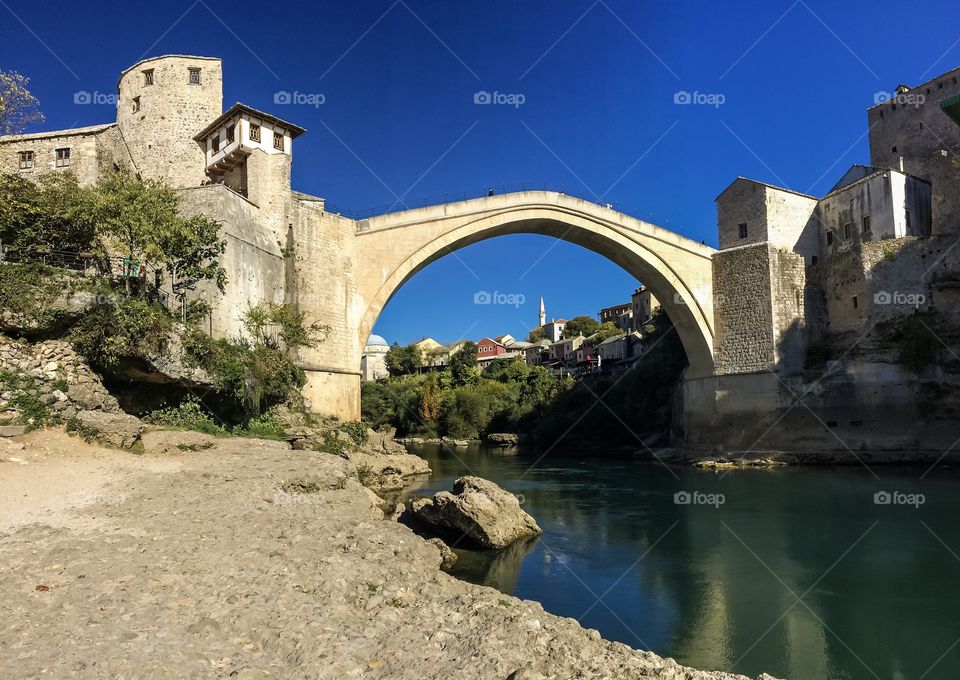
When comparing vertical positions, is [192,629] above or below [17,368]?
below

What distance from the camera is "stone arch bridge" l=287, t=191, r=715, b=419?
54.7 feet

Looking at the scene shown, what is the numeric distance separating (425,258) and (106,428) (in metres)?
12.0

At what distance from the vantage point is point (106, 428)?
335 inches

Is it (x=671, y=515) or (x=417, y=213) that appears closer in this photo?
(x=671, y=515)

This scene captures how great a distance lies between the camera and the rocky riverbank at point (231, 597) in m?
3.75

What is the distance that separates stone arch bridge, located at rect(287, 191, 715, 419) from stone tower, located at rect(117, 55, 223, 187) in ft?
25.5

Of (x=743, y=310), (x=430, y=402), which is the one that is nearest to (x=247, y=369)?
(x=743, y=310)

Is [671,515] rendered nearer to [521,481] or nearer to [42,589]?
[521,481]

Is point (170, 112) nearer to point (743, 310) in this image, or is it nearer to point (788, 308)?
point (743, 310)

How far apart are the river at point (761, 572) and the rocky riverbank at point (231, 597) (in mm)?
1757

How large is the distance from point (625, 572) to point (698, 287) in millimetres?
17199

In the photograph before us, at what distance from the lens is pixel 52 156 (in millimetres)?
18938

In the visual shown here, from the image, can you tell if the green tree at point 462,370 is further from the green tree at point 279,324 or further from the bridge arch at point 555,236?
the green tree at point 279,324

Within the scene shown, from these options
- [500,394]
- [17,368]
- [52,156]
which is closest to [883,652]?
[17,368]
